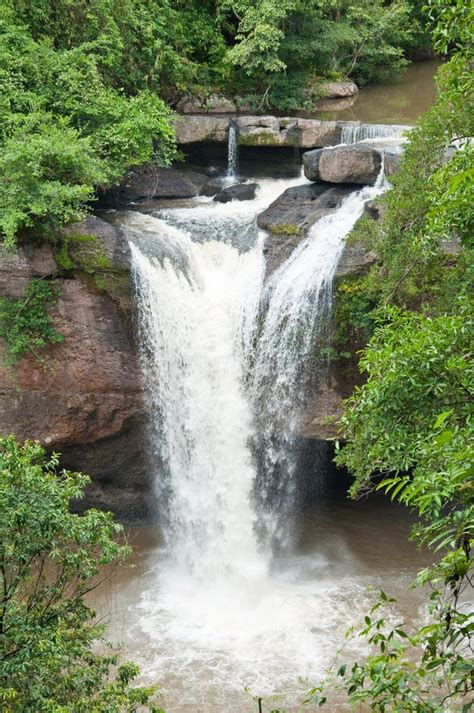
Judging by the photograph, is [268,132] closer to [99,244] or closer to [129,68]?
[129,68]

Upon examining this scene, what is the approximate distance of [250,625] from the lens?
12703 mm

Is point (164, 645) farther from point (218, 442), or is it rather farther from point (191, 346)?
point (191, 346)

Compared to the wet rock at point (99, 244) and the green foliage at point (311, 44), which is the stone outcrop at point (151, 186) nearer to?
the wet rock at point (99, 244)

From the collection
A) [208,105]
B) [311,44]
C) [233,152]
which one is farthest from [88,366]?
[311,44]

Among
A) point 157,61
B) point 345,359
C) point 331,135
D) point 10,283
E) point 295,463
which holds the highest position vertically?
point 157,61

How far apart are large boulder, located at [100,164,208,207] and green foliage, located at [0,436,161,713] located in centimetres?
1155

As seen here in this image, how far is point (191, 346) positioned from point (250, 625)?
522 centimetres

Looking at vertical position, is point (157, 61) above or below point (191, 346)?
above

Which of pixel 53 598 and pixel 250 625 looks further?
pixel 250 625

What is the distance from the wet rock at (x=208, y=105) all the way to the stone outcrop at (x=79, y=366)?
812cm

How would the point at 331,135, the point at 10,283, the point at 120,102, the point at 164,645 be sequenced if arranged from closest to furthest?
the point at 164,645, the point at 10,283, the point at 120,102, the point at 331,135

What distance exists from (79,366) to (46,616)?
25.3ft

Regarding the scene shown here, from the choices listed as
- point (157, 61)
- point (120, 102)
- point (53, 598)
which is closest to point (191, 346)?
point (120, 102)

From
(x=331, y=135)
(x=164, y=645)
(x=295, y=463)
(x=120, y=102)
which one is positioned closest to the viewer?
(x=164, y=645)
